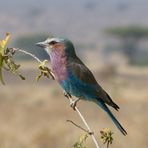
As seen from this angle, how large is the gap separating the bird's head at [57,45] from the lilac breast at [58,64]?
3 centimetres

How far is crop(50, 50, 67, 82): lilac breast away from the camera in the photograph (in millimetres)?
4188

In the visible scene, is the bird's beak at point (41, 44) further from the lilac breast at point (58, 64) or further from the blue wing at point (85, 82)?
the blue wing at point (85, 82)

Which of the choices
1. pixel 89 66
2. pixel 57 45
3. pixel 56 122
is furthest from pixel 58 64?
pixel 89 66

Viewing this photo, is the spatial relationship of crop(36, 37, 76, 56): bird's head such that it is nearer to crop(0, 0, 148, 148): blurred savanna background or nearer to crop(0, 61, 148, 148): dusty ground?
crop(0, 61, 148, 148): dusty ground

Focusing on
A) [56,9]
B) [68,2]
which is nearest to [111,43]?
[56,9]

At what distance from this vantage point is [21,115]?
21.3 metres

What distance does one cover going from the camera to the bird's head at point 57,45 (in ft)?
13.2

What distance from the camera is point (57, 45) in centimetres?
409

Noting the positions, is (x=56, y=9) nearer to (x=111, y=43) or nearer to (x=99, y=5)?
(x=99, y=5)

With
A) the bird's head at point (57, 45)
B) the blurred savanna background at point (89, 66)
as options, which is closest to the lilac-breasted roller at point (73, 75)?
the bird's head at point (57, 45)

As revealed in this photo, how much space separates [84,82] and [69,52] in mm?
272

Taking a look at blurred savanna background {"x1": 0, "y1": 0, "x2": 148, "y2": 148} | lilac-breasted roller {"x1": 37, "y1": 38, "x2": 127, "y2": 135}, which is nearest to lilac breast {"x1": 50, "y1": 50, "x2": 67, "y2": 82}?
lilac-breasted roller {"x1": 37, "y1": 38, "x2": 127, "y2": 135}

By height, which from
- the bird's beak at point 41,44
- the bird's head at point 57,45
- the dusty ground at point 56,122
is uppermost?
the dusty ground at point 56,122

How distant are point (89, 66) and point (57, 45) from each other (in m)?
53.7
